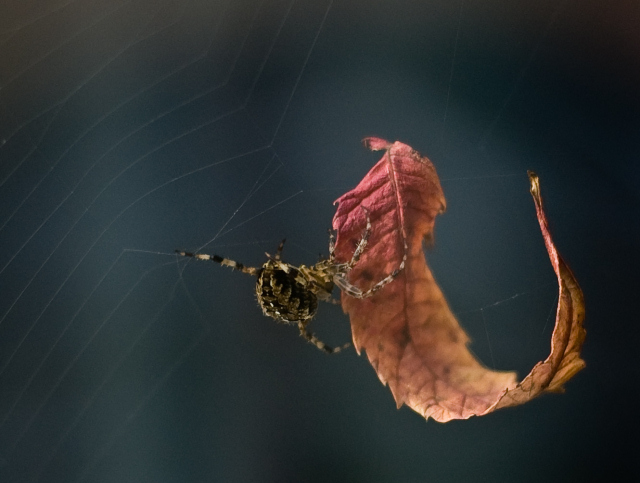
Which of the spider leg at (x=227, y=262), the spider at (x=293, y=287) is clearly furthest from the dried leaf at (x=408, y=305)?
the spider leg at (x=227, y=262)

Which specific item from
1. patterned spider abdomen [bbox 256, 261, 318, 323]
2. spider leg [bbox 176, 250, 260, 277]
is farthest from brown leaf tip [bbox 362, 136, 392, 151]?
spider leg [bbox 176, 250, 260, 277]

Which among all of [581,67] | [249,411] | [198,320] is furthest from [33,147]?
[581,67]

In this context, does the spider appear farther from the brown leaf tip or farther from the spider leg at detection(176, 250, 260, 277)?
the brown leaf tip

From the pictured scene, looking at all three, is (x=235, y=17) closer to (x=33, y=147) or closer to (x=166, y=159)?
(x=166, y=159)

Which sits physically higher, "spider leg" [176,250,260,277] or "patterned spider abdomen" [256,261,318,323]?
"spider leg" [176,250,260,277]

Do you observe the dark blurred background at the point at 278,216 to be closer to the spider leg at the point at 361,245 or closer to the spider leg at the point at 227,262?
the spider leg at the point at 227,262

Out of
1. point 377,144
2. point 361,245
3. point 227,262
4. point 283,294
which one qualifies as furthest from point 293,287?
point 377,144
